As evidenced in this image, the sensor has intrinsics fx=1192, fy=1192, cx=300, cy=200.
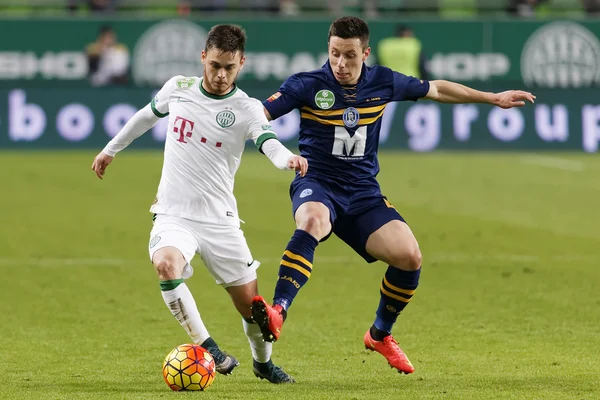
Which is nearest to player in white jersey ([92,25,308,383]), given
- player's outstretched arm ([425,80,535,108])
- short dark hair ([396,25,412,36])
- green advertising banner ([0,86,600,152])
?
player's outstretched arm ([425,80,535,108])

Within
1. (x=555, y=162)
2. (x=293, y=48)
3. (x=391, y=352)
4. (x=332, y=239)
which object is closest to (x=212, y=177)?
(x=391, y=352)

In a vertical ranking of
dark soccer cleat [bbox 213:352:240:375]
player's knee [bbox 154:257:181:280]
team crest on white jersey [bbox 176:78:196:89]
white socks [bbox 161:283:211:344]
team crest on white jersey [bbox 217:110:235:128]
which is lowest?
dark soccer cleat [bbox 213:352:240:375]

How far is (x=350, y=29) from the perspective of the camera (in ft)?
23.7

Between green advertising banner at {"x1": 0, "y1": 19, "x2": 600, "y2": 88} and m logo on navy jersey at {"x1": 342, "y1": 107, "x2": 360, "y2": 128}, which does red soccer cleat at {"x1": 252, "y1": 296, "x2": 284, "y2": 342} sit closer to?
m logo on navy jersey at {"x1": 342, "y1": 107, "x2": 360, "y2": 128}

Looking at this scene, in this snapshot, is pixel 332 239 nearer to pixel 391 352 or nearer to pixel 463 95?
pixel 463 95

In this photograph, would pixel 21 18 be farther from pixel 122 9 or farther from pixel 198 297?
pixel 198 297

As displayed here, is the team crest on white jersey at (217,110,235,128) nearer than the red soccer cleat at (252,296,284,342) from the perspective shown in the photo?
No

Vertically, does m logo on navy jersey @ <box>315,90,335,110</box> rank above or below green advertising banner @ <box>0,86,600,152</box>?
above

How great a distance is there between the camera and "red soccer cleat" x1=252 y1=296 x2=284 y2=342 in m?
6.16

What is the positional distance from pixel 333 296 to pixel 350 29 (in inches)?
151

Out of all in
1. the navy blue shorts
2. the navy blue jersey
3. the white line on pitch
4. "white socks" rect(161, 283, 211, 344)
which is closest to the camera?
"white socks" rect(161, 283, 211, 344)

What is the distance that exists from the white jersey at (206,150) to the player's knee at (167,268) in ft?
1.19

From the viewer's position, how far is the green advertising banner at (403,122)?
21.4 m

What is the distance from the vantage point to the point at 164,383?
22.4ft
